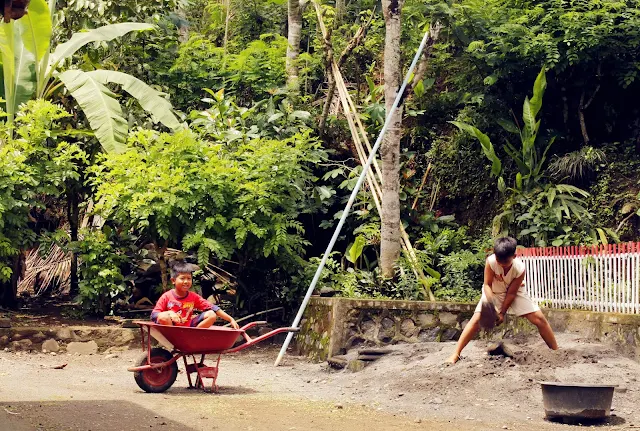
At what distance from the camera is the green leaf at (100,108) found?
11.3m

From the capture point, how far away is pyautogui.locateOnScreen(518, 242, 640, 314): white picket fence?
810 cm

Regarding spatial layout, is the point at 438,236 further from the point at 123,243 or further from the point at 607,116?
the point at 123,243

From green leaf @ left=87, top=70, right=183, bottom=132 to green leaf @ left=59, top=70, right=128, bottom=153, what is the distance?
25 cm

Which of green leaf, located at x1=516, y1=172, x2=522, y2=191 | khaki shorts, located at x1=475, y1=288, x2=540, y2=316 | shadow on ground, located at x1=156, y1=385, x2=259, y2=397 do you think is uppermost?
green leaf, located at x1=516, y1=172, x2=522, y2=191

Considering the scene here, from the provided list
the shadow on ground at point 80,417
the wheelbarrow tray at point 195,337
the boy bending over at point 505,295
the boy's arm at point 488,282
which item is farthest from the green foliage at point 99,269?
the boy's arm at point 488,282

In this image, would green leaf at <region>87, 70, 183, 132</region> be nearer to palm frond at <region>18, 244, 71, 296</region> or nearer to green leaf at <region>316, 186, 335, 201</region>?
green leaf at <region>316, 186, 335, 201</region>

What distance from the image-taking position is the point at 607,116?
12.8m

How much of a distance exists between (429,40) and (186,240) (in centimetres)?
460

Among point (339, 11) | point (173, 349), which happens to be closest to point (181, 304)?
point (173, 349)

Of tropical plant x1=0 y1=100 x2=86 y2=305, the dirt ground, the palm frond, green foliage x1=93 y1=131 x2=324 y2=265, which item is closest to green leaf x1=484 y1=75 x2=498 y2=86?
green foliage x1=93 y1=131 x2=324 y2=265

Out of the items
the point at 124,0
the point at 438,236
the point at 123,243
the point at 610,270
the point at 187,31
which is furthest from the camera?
the point at 187,31

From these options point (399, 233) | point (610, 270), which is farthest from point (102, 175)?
point (610, 270)

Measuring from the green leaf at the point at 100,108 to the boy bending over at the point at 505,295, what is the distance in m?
5.39

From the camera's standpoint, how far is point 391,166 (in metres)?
10.8
